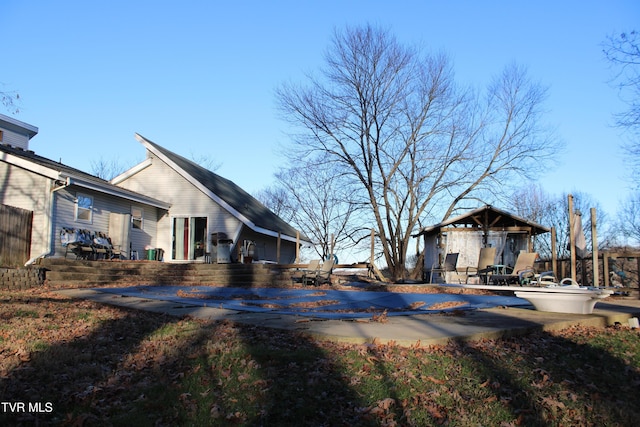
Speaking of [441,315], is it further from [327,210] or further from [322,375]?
[327,210]

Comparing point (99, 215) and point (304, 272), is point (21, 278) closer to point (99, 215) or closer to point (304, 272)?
point (99, 215)

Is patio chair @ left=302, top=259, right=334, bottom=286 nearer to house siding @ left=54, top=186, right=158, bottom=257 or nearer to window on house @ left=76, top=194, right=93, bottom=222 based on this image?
house siding @ left=54, top=186, right=158, bottom=257

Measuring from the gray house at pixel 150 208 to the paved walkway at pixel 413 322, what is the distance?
838 cm

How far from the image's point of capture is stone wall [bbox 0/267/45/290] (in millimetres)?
12938

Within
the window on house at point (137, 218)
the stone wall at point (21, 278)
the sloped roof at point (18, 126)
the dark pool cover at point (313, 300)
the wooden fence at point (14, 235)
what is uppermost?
the sloped roof at point (18, 126)

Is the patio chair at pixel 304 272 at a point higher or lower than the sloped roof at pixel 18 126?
lower

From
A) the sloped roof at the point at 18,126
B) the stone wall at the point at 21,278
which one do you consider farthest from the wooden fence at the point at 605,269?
the sloped roof at the point at 18,126

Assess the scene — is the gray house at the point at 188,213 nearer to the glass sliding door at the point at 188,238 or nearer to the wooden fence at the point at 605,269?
the glass sliding door at the point at 188,238

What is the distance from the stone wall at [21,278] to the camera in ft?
42.4

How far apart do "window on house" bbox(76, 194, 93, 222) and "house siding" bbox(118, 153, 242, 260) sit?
14.6ft

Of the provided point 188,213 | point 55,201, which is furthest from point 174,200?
point 55,201

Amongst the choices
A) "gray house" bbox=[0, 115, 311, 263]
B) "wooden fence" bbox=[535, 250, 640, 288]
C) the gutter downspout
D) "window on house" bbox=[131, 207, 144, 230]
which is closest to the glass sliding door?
"gray house" bbox=[0, 115, 311, 263]

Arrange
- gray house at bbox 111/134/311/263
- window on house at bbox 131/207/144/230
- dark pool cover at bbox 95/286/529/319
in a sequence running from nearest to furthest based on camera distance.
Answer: dark pool cover at bbox 95/286/529/319, window on house at bbox 131/207/144/230, gray house at bbox 111/134/311/263

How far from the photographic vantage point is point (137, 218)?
20.6 meters
